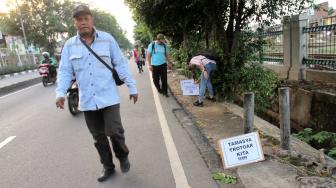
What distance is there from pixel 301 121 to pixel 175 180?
489cm

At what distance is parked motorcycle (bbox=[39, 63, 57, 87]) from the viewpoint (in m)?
17.3

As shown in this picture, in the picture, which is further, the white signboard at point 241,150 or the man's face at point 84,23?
the white signboard at point 241,150

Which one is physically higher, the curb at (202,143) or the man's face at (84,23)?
the man's face at (84,23)

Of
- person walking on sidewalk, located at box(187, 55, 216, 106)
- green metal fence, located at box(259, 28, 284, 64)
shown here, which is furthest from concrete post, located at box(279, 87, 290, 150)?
green metal fence, located at box(259, 28, 284, 64)

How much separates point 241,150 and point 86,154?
7.87 ft

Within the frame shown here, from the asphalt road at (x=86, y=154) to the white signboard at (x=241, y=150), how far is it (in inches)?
13.1

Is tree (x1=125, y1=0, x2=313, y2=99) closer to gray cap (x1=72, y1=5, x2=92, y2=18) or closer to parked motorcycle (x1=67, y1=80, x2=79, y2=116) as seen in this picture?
parked motorcycle (x1=67, y1=80, x2=79, y2=116)

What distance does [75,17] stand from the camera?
158 inches

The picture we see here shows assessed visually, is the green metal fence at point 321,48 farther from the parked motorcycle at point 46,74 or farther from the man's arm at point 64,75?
the parked motorcycle at point 46,74

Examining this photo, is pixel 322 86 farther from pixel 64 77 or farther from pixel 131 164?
pixel 64 77

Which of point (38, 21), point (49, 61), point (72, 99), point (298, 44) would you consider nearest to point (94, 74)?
point (72, 99)

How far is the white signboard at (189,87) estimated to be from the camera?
9581 millimetres

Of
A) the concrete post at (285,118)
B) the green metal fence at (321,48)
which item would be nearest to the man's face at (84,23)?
the concrete post at (285,118)

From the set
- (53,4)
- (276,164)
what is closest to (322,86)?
(276,164)
